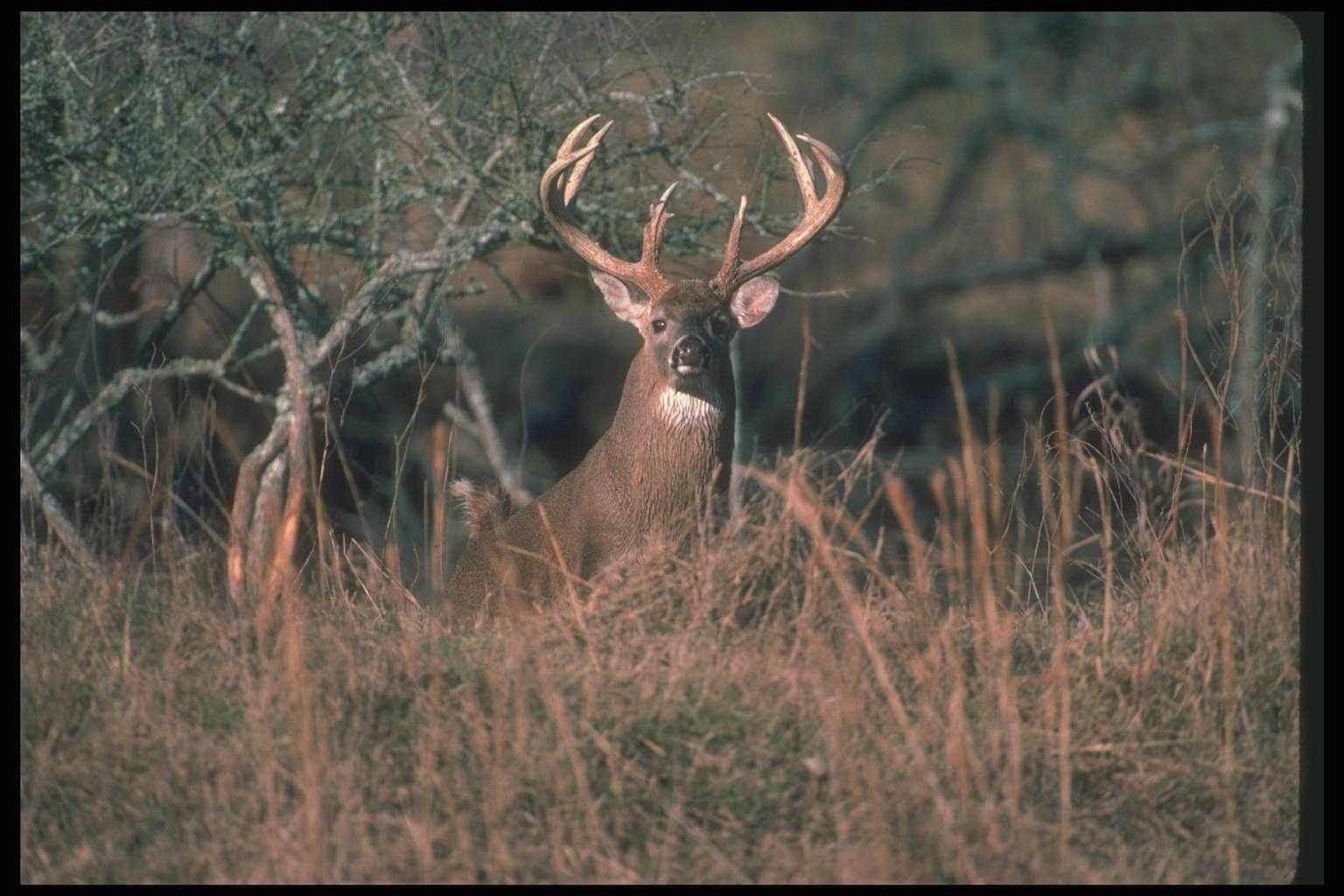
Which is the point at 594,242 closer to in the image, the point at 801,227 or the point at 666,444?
the point at 801,227

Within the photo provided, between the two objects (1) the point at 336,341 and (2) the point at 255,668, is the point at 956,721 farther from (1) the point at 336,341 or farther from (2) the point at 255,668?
(1) the point at 336,341

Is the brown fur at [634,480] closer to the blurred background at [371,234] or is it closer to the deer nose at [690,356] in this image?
the deer nose at [690,356]

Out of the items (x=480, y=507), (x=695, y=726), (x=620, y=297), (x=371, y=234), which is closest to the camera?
(x=695, y=726)

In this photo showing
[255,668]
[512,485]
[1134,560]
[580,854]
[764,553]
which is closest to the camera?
[580,854]

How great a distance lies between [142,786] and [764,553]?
Answer: 1.79 m

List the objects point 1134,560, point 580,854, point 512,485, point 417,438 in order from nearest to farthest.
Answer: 1. point 580,854
2. point 1134,560
3. point 512,485
4. point 417,438

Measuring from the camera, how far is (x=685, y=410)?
7.02m

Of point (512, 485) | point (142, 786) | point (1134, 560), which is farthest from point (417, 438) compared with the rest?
point (142, 786)

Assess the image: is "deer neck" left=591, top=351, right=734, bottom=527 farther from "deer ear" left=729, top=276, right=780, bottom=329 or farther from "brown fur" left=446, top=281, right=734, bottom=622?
"deer ear" left=729, top=276, right=780, bottom=329

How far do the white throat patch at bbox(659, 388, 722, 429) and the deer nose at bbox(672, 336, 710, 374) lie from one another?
0.20 metres

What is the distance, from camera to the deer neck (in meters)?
6.82

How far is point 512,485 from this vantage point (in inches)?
415

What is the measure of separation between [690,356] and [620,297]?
85 cm

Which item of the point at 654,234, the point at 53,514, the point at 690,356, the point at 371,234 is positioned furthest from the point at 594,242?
the point at 53,514
